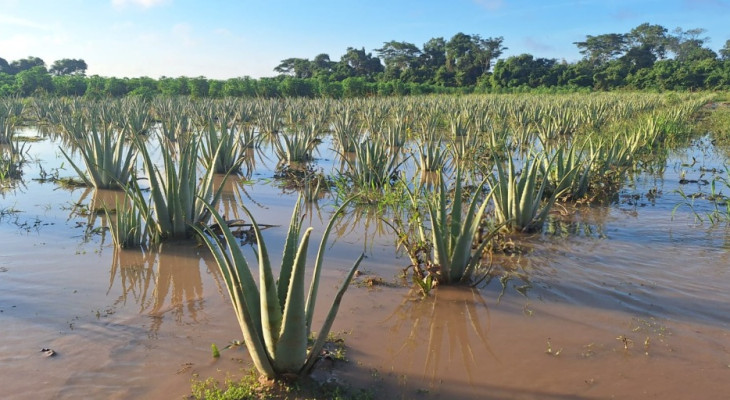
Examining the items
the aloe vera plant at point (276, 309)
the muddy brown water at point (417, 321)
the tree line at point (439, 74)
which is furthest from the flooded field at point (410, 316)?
the tree line at point (439, 74)

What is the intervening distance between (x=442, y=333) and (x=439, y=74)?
5016 centimetres

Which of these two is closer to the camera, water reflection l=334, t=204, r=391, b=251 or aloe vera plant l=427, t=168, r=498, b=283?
aloe vera plant l=427, t=168, r=498, b=283

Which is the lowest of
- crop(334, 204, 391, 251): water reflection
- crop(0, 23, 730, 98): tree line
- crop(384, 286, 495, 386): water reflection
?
crop(384, 286, 495, 386): water reflection

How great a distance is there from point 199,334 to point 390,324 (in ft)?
3.46

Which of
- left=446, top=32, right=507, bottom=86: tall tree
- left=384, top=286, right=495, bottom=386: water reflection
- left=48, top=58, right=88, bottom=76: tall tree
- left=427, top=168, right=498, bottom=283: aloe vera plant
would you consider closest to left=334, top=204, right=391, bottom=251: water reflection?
left=427, top=168, right=498, bottom=283: aloe vera plant

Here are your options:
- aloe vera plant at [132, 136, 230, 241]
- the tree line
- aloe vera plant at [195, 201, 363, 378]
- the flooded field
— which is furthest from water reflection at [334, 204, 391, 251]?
the tree line

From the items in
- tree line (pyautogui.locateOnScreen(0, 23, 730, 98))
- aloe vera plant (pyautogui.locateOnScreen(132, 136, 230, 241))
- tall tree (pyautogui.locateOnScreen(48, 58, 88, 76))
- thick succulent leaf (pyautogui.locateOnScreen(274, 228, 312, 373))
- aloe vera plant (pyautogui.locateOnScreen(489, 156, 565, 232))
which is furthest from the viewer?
tall tree (pyautogui.locateOnScreen(48, 58, 88, 76))

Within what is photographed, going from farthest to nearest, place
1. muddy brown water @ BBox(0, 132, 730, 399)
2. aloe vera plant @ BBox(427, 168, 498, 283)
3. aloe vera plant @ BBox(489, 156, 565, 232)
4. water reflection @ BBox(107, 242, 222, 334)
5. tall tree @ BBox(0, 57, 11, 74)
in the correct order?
tall tree @ BBox(0, 57, 11, 74) < aloe vera plant @ BBox(489, 156, 565, 232) < aloe vera plant @ BBox(427, 168, 498, 283) < water reflection @ BBox(107, 242, 222, 334) < muddy brown water @ BBox(0, 132, 730, 399)

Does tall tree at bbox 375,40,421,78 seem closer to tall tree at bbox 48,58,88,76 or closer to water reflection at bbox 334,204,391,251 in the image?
tall tree at bbox 48,58,88,76

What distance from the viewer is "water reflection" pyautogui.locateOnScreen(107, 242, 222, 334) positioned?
10.2 ft

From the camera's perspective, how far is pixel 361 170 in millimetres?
6562

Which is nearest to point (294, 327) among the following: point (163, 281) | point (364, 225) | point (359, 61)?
point (163, 281)

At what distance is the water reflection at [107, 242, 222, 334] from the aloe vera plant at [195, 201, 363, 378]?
88 centimetres

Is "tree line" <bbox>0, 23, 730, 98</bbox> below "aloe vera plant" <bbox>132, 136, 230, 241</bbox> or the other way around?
the other way around
